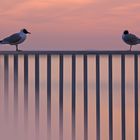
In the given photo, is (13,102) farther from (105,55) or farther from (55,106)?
(105,55)

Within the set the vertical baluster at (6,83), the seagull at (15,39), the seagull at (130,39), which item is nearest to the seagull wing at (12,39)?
the seagull at (15,39)

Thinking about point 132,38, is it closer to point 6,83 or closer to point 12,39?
point 12,39

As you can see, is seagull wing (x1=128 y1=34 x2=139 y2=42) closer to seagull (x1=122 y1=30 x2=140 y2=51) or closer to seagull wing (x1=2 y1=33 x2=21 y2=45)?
seagull (x1=122 y1=30 x2=140 y2=51)

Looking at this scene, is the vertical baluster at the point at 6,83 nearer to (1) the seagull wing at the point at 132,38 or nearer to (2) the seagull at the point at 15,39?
(2) the seagull at the point at 15,39

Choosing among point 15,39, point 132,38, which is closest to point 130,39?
point 132,38

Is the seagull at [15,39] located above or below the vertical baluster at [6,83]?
above

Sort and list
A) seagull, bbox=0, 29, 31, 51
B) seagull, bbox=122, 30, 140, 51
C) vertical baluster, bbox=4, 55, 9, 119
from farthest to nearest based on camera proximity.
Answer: seagull, bbox=122, 30, 140, 51, seagull, bbox=0, 29, 31, 51, vertical baluster, bbox=4, 55, 9, 119

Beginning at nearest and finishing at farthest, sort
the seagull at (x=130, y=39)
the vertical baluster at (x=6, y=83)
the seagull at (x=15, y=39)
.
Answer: the vertical baluster at (x=6, y=83) → the seagull at (x=15, y=39) → the seagull at (x=130, y=39)

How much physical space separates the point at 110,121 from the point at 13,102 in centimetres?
98

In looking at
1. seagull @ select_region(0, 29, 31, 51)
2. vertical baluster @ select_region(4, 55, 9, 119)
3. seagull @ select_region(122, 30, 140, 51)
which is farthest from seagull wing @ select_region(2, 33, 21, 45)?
seagull @ select_region(122, 30, 140, 51)

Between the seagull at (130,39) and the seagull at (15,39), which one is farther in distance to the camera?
the seagull at (130,39)

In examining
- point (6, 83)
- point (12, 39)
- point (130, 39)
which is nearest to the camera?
point (6, 83)

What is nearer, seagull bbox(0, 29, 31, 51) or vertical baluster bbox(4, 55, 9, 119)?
vertical baluster bbox(4, 55, 9, 119)

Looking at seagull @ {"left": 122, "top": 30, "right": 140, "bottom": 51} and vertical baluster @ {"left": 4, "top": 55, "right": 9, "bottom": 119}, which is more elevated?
seagull @ {"left": 122, "top": 30, "right": 140, "bottom": 51}
